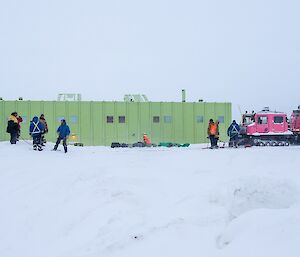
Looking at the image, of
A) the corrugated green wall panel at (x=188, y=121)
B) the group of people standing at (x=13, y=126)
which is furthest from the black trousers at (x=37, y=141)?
the corrugated green wall panel at (x=188, y=121)

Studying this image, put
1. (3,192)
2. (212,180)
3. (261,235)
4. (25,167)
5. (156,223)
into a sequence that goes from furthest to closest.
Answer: (25,167), (3,192), (212,180), (156,223), (261,235)

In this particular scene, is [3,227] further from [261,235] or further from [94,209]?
[261,235]

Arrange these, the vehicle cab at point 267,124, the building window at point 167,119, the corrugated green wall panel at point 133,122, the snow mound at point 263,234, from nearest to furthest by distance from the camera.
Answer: the snow mound at point 263,234 → the vehicle cab at point 267,124 → the corrugated green wall panel at point 133,122 → the building window at point 167,119

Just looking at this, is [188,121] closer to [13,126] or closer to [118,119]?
[118,119]

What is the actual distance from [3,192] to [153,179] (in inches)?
154

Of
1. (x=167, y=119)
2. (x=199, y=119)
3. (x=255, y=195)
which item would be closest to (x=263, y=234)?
(x=255, y=195)

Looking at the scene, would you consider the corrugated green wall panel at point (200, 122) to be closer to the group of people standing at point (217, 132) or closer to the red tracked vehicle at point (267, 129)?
the red tracked vehicle at point (267, 129)

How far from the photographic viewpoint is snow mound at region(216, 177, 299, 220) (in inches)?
300

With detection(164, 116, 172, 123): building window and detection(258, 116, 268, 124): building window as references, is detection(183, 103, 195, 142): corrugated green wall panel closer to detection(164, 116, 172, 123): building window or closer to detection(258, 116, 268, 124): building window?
detection(164, 116, 172, 123): building window

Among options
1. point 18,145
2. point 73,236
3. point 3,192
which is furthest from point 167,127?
point 73,236

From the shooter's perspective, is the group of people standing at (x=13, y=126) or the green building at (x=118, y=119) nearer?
the group of people standing at (x=13, y=126)

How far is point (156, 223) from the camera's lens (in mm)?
7441

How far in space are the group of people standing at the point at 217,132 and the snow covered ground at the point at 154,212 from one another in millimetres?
8998

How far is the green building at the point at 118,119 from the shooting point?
100 ft
